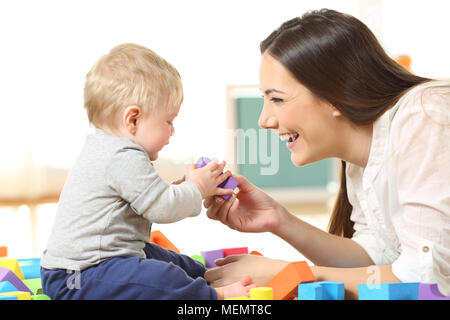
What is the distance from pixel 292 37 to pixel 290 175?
263 cm

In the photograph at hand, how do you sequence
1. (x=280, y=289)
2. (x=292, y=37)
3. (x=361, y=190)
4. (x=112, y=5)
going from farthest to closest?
1. (x=112, y=5)
2. (x=361, y=190)
3. (x=292, y=37)
4. (x=280, y=289)

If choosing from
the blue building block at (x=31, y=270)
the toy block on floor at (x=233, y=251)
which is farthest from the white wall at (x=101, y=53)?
the blue building block at (x=31, y=270)

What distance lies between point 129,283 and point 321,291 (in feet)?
1.16

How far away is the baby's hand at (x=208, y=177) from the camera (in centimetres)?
118

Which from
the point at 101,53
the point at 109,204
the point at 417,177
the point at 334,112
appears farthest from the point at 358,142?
the point at 101,53

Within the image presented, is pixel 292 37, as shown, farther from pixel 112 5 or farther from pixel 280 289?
pixel 112 5

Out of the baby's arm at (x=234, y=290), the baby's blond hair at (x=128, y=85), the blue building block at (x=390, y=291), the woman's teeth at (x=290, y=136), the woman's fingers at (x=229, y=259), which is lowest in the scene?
the woman's fingers at (x=229, y=259)

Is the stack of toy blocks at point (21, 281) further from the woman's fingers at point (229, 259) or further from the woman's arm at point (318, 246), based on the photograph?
the woman's arm at point (318, 246)

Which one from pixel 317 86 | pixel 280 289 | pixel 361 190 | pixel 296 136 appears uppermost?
pixel 317 86

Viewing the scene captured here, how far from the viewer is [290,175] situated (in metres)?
3.87

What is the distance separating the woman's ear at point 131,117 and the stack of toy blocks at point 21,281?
36 cm

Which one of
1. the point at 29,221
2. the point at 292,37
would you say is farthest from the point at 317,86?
the point at 29,221

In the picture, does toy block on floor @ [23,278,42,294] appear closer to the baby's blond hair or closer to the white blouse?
the baby's blond hair

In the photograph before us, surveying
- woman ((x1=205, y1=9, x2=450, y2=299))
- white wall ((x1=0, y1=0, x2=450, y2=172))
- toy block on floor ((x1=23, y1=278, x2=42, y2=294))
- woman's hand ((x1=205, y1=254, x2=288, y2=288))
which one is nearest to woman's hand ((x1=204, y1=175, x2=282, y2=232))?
woman ((x1=205, y1=9, x2=450, y2=299))
